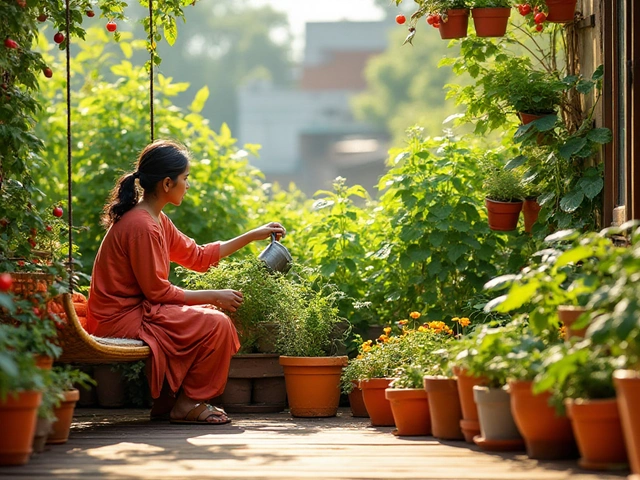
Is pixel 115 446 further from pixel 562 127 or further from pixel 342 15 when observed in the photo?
pixel 342 15

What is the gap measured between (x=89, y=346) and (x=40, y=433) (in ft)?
2.40

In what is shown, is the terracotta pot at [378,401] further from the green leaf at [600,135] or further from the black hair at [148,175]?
the green leaf at [600,135]

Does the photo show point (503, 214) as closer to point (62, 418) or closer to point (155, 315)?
point (155, 315)

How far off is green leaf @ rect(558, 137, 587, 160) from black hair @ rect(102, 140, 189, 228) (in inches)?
70.8

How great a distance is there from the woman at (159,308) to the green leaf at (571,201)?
1629 millimetres

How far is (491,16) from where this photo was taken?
5422 millimetres

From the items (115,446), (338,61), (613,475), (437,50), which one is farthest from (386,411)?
(338,61)

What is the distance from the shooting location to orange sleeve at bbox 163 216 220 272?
5.53 m

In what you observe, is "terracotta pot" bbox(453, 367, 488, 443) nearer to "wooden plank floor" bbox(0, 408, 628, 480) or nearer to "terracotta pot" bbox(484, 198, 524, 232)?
"wooden plank floor" bbox(0, 408, 628, 480)

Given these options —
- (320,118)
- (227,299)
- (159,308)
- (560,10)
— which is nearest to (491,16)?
(560,10)

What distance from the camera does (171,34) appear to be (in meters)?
5.62

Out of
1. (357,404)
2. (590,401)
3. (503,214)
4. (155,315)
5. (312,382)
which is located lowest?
(357,404)

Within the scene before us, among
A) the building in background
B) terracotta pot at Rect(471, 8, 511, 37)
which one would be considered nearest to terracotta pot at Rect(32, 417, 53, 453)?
terracotta pot at Rect(471, 8, 511, 37)

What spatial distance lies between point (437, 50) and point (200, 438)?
45418mm
